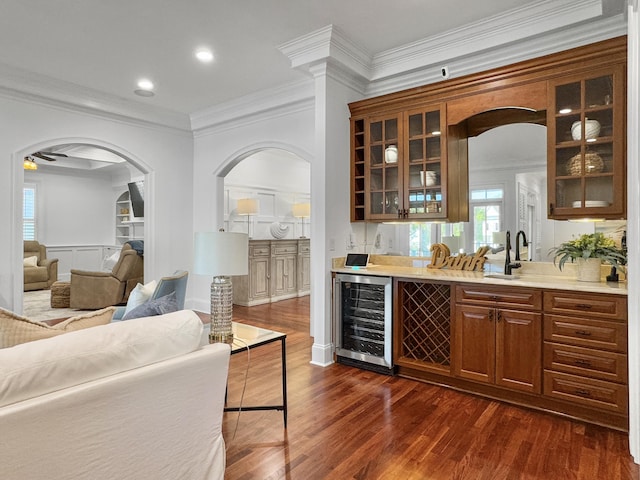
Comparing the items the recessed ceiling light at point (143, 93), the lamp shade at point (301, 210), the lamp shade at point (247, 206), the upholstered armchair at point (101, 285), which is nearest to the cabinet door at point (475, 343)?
the lamp shade at point (247, 206)

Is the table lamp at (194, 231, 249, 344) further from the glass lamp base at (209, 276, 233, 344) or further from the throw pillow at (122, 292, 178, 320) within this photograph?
the throw pillow at (122, 292, 178, 320)

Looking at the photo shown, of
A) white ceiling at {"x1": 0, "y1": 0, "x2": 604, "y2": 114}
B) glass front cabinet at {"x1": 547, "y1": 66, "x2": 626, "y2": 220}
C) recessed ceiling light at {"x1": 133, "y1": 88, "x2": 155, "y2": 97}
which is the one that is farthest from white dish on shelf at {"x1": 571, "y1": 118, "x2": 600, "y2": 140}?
recessed ceiling light at {"x1": 133, "y1": 88, "x2": 155, "y2": 97}

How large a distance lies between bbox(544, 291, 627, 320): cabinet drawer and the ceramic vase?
0.29 m

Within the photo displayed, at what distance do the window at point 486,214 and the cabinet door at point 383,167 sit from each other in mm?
706

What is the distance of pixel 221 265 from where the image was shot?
2252mm

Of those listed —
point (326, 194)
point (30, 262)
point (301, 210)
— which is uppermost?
point (301, 210)

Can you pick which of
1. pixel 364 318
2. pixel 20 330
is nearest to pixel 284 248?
pixel 364 318

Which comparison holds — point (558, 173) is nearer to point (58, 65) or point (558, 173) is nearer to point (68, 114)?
point (58, 65)

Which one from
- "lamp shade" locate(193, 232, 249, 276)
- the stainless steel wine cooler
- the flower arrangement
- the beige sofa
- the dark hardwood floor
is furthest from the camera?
the stainless steel wine cooler

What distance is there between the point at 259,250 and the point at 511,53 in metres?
4.49

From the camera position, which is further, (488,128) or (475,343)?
(488,128)

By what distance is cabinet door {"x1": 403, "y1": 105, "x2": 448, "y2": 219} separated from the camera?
11.8 ft

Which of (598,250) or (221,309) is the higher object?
(598,250)

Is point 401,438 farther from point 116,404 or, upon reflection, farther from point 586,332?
point 116,404
